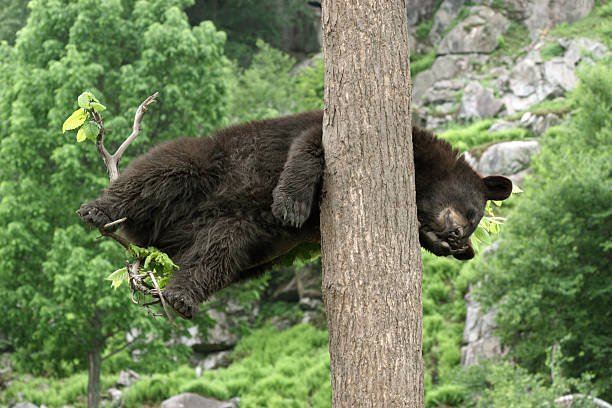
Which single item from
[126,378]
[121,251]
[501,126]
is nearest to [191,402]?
[126,378]

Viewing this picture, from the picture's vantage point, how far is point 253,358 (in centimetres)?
2062

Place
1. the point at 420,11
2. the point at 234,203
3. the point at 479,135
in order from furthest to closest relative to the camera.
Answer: the point at 420,11
the point at 479,135
the point at 234,203

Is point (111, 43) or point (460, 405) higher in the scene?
point (111, 43)

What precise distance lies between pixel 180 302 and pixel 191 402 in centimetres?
1450

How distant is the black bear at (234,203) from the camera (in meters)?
3.66

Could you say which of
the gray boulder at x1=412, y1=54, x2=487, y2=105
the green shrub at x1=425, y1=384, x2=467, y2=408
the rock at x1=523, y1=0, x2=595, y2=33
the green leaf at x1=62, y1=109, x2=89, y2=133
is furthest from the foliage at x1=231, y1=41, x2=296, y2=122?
the green leaf at x1=62, y1=109, x2=89, y2=133

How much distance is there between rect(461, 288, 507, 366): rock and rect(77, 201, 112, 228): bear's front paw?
13.3 m

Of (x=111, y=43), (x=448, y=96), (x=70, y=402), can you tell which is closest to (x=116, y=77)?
(x=111, y=43)

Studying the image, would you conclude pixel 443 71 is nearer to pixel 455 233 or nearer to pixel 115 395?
pixel 115 395

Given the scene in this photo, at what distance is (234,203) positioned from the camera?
12.4 ft

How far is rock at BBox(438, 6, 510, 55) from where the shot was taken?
109 ft

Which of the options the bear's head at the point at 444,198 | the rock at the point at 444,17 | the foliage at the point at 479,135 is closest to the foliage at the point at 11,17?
the foliage at the point at 479,135

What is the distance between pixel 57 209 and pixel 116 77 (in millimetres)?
3746

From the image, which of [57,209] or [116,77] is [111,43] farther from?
[57,209]
